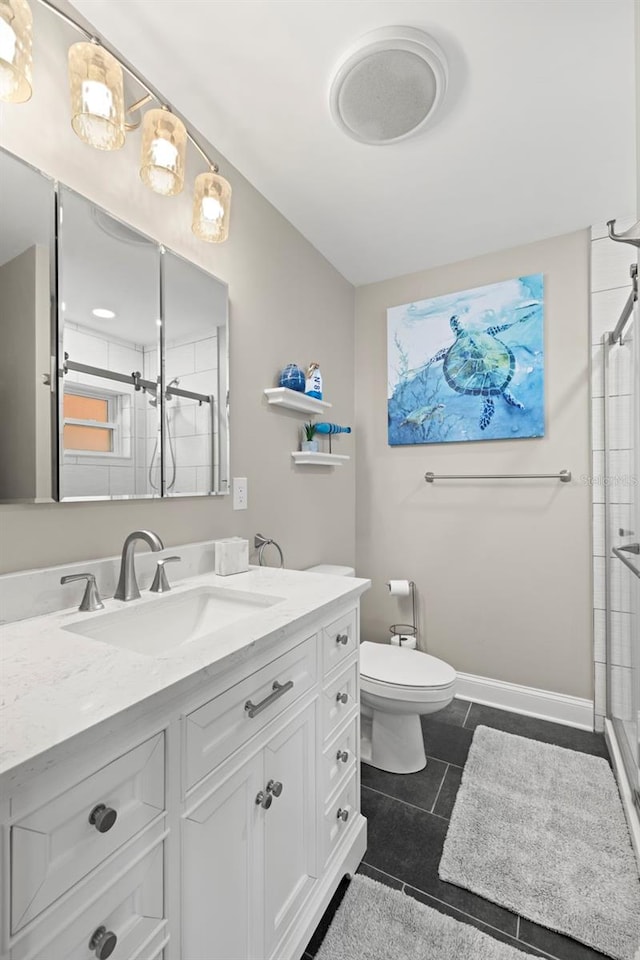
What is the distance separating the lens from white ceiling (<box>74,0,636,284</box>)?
118 cm

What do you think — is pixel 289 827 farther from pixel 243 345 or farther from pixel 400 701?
pixel 243 345

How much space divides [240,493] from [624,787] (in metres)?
1.81

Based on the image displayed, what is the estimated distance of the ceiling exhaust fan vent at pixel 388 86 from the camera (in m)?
1.23

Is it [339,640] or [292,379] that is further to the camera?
[292,379]

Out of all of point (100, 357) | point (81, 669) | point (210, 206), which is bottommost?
point (81, 669)

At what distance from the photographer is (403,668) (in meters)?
1.81

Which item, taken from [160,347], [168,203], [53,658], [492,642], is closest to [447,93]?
[168,203]

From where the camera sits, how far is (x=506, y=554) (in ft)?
7.50

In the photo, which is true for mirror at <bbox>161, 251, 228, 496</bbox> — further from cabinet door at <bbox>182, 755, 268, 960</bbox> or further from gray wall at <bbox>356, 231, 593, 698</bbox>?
gray wall at <bbox>356, 231, 593, 698</bbox>

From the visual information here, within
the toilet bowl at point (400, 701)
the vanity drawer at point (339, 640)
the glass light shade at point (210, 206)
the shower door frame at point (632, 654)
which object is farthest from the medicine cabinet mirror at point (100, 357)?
the shower door frame at point (632, 654)

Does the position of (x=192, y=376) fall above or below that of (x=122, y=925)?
above

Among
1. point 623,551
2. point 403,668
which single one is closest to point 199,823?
point 403,668

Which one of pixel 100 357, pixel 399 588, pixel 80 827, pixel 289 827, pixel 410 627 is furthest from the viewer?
pixel 410 627

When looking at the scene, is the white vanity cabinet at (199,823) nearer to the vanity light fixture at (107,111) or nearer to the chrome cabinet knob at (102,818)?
the chrome cabinet knob at (102,818)
